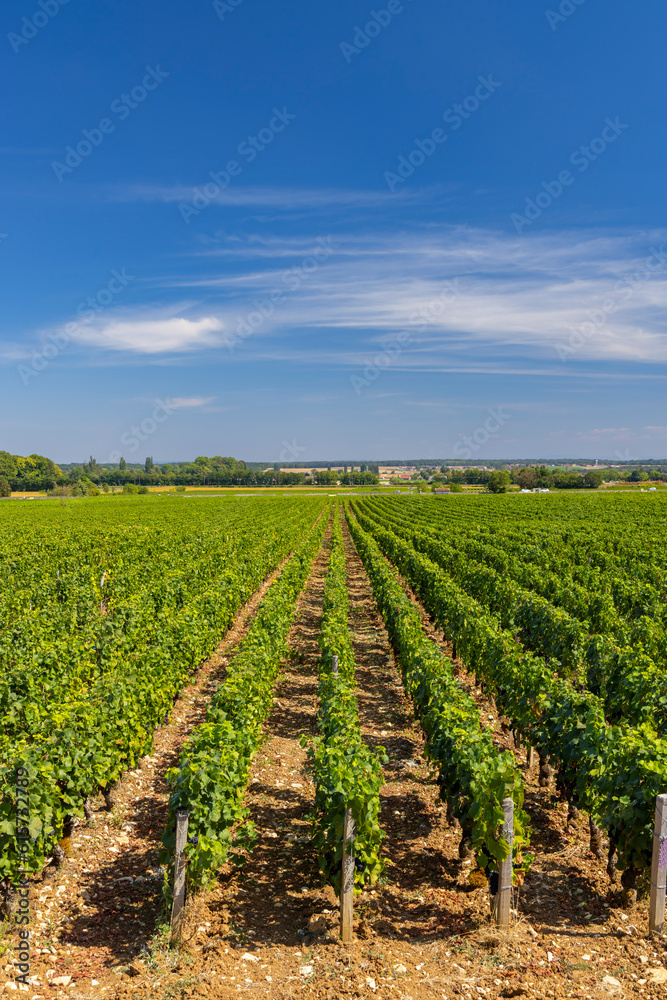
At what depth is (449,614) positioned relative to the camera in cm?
1499

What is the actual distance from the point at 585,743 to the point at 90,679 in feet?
29.2

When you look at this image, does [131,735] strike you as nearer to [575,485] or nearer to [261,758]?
[261,758]

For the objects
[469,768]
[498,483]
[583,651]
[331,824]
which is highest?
[498,483]

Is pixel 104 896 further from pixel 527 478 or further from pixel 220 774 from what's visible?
pixel 527 478

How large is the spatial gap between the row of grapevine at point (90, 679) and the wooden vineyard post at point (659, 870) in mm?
6133

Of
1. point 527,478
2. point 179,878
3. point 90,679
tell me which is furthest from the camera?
point 527,478

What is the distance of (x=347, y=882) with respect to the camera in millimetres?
5738

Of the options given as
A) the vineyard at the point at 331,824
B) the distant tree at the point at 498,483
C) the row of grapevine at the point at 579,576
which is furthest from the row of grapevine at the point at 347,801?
Result: the distant tree at the point at 498,483

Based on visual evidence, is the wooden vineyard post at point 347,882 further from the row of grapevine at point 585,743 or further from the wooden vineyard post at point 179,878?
the row of grapevine at point 585,743

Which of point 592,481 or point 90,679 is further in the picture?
point 592,481

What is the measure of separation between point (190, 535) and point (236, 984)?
3202cm

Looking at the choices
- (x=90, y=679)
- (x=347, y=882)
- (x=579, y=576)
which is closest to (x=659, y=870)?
(x=347, y=882)

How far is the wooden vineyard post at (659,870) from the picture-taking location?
5.45m

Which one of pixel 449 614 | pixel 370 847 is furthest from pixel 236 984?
pixel 449 614
